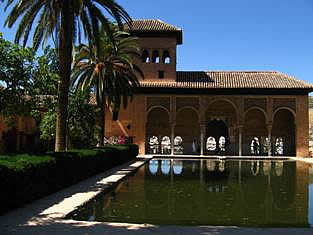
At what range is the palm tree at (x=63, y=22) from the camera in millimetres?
13609

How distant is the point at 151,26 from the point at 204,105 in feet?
27.5

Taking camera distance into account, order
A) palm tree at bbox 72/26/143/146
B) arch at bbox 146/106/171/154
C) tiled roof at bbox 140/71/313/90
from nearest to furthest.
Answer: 1. palm tree at bbox 72/26/143/146
2. tiled roof at bbox 140/71/313/90
3. arch at bbox 146/106/171/154

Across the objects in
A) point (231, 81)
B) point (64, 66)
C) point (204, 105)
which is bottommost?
point (64, 66)

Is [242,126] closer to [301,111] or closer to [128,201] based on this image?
[301,111]

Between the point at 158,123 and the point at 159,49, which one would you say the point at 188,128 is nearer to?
the point at 158,123

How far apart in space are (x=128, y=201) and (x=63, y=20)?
6618 mm

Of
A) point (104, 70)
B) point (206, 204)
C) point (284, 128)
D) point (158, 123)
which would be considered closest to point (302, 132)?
point (284, 128)

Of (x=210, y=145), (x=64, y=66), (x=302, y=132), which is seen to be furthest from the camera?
(x=210, y=145)

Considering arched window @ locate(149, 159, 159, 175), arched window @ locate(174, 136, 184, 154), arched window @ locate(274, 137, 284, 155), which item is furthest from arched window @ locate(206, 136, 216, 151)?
arched window @ locate(149, 159, 159, 175)

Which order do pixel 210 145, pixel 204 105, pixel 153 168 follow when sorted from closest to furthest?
pixel 153 168 → pixel 204 105 → pixel 210 145

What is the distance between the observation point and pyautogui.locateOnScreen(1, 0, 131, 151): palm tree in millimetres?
13609

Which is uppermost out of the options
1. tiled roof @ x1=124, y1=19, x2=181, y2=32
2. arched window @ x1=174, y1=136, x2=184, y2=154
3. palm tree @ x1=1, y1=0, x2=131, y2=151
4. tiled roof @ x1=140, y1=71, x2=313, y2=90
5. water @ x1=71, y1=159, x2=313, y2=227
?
tiled roof @ x1=124, y1=19, x2=181, y2=32

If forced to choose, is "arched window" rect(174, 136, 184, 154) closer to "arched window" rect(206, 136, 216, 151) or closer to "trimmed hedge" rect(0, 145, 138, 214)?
Answer: "arched window" rect(206, 136, 216, 151)

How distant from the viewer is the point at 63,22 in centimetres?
1359
